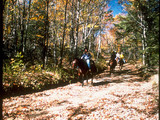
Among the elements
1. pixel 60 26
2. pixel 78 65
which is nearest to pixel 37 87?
pixel 78 65

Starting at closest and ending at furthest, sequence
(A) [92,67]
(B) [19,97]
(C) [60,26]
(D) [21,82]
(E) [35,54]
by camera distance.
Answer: (B) [19,97]
(D) [21,82]
(A) [92,67]
(E) [35,54]
(C) [60,26]

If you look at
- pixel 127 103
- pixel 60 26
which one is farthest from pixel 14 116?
pixel 60 26

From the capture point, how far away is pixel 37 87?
8516mm

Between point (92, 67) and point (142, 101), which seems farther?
point (92, 67)

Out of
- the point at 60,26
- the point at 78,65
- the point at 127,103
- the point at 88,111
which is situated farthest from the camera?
the point at 60,26

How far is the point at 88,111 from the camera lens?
16.4 feet

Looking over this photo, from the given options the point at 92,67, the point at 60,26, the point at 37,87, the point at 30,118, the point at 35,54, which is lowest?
the point at 30,118

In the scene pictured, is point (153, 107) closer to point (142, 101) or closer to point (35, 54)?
point (142, 101)

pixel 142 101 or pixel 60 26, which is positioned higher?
pixel 60 26

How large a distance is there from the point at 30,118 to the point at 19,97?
2.94 meters

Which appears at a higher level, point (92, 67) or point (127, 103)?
point (92, 67)

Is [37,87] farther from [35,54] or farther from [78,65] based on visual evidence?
[35,54]

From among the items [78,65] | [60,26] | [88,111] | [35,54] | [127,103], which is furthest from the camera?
[60,26]

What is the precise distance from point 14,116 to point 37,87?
12.2ft
